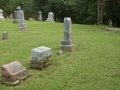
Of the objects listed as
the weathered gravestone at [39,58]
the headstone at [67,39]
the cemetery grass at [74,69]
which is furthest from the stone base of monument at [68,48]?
the weathered gravestone at [39,58]

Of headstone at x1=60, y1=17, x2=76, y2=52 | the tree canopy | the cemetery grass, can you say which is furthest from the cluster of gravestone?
the tree canopy

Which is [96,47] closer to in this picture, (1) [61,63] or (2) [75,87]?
(1) [61,63]

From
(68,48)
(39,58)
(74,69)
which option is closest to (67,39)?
(68,48)

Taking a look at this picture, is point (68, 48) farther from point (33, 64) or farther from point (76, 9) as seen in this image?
point (76, 9)

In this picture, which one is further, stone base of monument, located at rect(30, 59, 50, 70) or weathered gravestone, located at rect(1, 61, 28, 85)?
stone base of monument, located at rect(30, 59, 50, 70)

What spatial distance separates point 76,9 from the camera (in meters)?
26.9

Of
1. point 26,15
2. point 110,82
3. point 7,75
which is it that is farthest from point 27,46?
point 26,15

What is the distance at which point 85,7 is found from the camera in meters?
25.6

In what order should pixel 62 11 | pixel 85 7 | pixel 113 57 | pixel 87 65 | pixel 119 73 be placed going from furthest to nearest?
pixel 62 11 < pixel 85 7 < pixel 113 57 < pixel 87 65 < pixel 119 73

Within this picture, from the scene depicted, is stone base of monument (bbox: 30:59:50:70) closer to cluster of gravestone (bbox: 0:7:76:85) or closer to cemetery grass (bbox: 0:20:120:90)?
cluster of gravestone (bbox: 0:7:76:85)

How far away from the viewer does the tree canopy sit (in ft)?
72.4

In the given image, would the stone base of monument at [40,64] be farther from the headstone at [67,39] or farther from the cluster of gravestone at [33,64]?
the headstone at [67,39]

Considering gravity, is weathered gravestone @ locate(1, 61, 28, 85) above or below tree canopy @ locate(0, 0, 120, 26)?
below

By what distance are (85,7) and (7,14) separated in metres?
15.3
